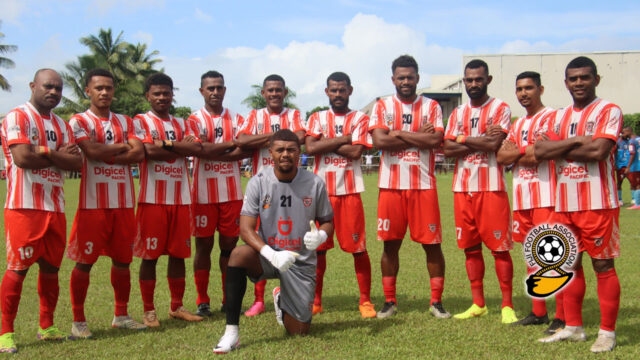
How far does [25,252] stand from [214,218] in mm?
2408

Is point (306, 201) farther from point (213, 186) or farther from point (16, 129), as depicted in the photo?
point (16, 129)

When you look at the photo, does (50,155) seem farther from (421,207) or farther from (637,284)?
(637,284)

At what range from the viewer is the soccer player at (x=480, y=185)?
6.64m

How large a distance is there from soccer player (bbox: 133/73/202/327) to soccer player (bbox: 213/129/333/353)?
122 centimetres

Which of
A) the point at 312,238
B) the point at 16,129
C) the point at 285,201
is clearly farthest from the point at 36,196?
the point at 312,238

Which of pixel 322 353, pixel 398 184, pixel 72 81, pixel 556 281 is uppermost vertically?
pixel 72 81

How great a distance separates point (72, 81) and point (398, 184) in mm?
49686

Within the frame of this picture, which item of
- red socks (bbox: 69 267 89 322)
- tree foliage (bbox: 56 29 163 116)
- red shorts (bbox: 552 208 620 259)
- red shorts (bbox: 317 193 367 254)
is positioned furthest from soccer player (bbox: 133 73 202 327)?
tree foliage (bbox: 56 29 163 116)

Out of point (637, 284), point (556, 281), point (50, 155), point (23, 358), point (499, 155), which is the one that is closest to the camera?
point (23, 358)

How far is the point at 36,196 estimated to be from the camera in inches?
221

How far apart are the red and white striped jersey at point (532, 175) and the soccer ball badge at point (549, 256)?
364 millimetres

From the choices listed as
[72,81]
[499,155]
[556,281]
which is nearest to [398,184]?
[499,155]

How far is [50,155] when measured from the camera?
219 inches

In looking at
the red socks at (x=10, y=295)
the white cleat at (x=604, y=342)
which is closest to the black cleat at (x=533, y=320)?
the white cleat at (x=604, y=342)
